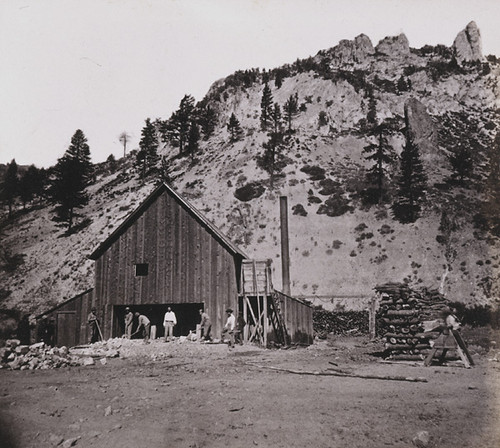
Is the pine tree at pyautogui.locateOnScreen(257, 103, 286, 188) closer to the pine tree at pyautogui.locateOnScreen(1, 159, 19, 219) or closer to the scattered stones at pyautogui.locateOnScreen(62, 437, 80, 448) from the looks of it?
the pine tree at pyautogui.locateOnScreen(1, 159, 19, 219)

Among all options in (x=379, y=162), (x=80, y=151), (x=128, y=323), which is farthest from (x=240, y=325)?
(x=80, y=151)

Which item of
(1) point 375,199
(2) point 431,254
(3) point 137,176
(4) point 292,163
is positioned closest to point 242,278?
(2) point 431,254

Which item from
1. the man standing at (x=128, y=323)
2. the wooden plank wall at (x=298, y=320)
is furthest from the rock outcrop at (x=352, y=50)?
the man standing at (x=128, y=323)

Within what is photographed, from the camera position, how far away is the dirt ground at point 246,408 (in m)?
6.63

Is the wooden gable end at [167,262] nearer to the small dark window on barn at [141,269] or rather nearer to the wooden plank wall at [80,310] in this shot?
the small dark window on barn at [141,269]

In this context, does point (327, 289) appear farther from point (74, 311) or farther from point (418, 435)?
point (418, 435)

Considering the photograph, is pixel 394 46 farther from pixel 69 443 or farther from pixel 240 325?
pixel 69 443

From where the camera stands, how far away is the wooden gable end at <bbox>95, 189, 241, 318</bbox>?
22.0 metres

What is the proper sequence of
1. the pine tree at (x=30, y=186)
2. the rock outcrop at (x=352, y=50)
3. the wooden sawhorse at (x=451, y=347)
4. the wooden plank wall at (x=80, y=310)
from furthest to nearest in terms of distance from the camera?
the rock outcrop at (x=352, y=50) → the pine tree at (x=30, y=186) → the wooden plank wall at (x=80, y=310) → the wooden sawhorse at (x=451, y=347)

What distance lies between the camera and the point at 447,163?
64188mm

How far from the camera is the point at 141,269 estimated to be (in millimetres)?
23031

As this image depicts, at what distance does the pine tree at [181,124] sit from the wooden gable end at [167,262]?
55754mm

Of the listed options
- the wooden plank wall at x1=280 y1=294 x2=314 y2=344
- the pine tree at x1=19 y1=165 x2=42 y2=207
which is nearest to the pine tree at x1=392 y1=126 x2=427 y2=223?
the wooden plank wall at x1=280 y1=294 x2=314 y2=344

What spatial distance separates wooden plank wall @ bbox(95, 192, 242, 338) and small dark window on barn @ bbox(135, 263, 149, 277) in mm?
178
